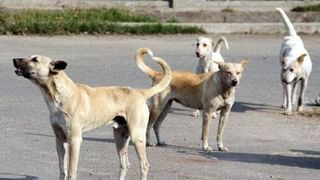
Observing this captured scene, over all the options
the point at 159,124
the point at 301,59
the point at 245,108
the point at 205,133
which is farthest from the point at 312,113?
the point at 205,133

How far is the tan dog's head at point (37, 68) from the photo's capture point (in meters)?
8.38

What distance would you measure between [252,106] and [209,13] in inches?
458

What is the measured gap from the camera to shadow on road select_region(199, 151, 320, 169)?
10.3 metres

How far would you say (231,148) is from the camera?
36.4 feet

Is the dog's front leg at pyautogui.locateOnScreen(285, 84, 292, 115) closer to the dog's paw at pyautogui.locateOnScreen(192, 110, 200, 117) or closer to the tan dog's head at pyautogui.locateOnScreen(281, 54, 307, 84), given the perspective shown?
the tan dog's head at pyautogui.locateOnScreen(281, 54, 307, 84)

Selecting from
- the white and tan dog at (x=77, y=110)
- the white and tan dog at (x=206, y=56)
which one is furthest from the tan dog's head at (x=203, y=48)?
the white and tan dog at (x=77, y=110)

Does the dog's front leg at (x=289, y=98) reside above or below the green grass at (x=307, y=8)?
above

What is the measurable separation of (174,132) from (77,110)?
3.62 metres

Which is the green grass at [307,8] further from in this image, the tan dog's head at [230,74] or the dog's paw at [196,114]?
the tan dog's head at [230,74]

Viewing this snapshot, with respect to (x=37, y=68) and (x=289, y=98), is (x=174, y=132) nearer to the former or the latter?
(x=289, y=98)

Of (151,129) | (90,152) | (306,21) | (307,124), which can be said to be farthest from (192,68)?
(306,21)

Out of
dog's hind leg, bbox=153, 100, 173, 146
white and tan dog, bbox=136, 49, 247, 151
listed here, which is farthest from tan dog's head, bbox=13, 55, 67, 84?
dog's hind leg, bbox=153, 100, 173, 146

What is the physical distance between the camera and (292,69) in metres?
13.8

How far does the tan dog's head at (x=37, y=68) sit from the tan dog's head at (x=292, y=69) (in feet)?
19.5
